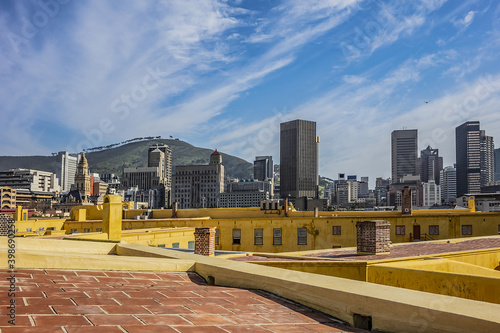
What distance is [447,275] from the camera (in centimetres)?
1153

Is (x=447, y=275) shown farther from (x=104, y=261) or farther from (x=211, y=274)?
(x=104, y=261)

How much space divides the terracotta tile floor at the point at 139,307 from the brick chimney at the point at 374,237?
1206cm

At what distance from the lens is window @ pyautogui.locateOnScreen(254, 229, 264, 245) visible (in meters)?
38.4

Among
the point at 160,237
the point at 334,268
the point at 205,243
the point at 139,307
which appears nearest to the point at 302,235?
the point at 160,237

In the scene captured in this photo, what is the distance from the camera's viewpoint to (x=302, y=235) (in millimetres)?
37688

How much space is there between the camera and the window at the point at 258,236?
38.4 metres

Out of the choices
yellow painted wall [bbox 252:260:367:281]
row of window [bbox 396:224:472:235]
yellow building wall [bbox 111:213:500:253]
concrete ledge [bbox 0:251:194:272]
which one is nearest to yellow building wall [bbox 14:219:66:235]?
yellow building wall [bbox 111:213:500:253]

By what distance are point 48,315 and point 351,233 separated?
33.5 metres

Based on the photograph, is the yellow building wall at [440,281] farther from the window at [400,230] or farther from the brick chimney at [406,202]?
the brick chimney at [406,202]

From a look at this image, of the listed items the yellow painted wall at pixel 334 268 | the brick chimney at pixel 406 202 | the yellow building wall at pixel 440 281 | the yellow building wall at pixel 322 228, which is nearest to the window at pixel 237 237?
the yellow building wall at pixel 322 228

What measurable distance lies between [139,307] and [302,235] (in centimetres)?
3353

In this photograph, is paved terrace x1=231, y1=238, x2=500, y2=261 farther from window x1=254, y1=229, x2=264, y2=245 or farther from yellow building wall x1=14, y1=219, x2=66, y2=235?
yellow building wall x1=14, y1=219, x2=66, y2=235

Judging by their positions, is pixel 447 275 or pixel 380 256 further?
pixel 380 256

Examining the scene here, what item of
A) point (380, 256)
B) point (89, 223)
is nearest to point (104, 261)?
point (380, 256)
